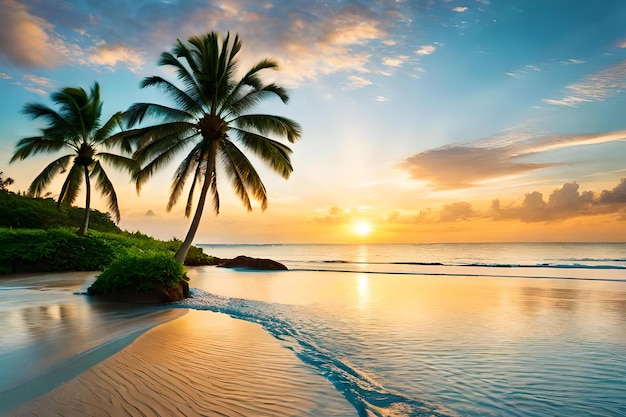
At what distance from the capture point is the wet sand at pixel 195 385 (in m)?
3.94

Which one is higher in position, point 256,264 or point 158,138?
point 158,138

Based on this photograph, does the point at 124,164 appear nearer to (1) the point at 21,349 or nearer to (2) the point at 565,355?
(1) the point at 21,349

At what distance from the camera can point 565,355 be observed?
21.0ft

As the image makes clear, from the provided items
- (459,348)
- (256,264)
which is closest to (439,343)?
(459,348)

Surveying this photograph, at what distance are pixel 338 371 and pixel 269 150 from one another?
44.1 ft

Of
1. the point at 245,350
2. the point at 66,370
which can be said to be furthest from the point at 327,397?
the point at 66,370

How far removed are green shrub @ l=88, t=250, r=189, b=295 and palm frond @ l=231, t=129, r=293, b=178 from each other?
6.92 m

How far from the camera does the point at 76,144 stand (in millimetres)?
25297

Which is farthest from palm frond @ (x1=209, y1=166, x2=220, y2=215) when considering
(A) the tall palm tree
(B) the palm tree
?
(A) the tall palm tree

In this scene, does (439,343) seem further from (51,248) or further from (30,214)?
(30,214)

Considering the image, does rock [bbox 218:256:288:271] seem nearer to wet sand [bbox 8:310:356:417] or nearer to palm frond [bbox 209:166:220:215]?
palm frond [bbox 209:166:220:215]

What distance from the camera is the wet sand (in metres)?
3.94

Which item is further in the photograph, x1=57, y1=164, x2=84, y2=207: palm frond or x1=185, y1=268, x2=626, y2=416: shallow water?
x1=57, y1=164, x2=84, y2=207: palm frond

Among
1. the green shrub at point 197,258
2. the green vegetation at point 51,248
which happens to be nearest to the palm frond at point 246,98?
the green vegetation at point 51,248
